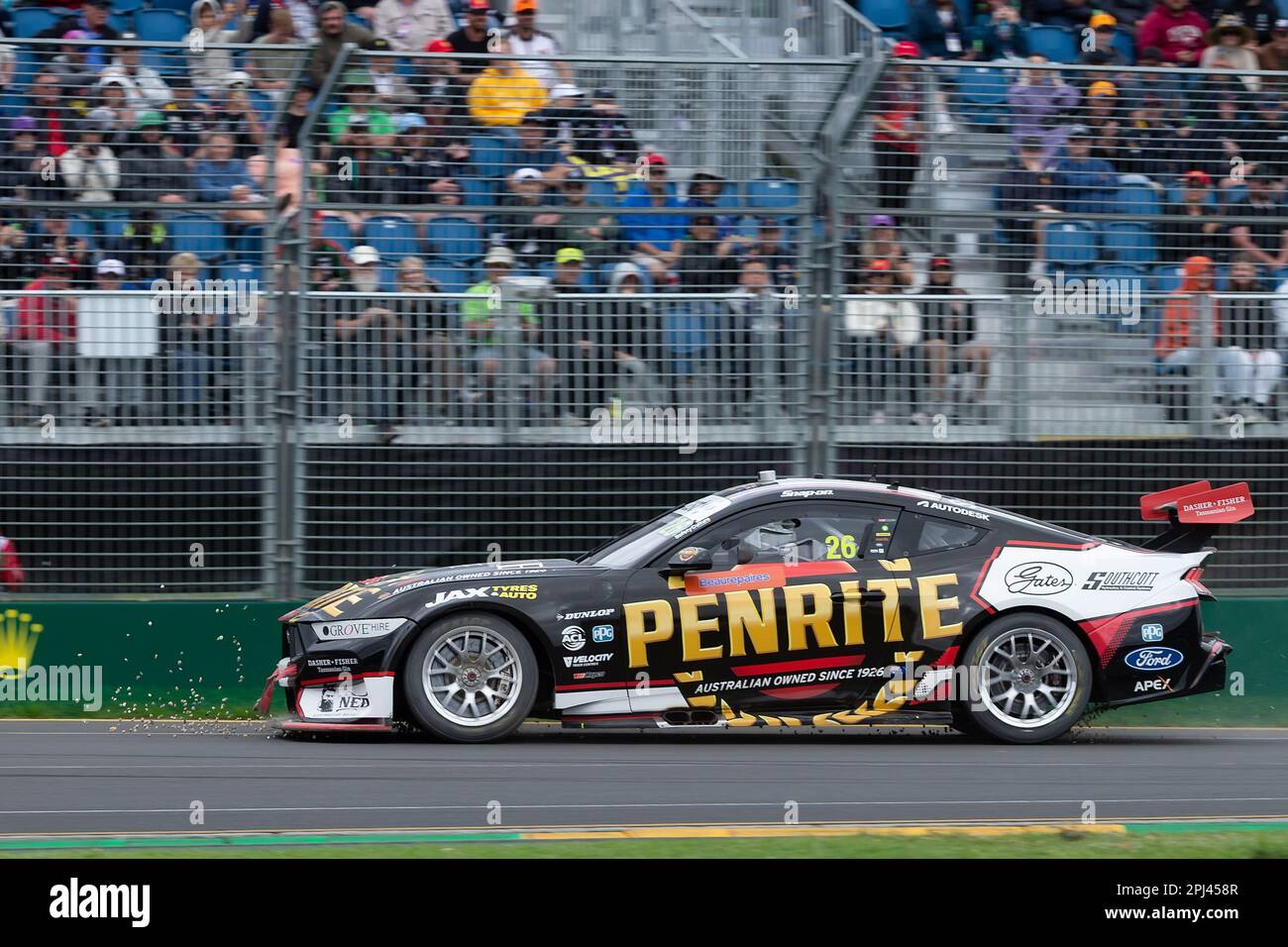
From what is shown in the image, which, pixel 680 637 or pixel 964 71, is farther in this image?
pixel 964 71

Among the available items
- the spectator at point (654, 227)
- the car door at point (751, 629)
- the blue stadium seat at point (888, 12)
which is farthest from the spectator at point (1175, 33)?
the car door at point (751, 629)

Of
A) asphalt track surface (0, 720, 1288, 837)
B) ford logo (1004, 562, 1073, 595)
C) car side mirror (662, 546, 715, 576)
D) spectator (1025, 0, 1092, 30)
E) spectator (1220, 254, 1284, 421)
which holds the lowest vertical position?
asphalt track surface (0, 720, 1288, 837)

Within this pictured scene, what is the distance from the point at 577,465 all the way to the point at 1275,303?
4.71 metres

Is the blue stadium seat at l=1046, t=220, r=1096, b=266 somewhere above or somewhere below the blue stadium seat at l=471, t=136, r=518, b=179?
below

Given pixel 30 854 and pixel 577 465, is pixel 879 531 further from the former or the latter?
pixel 30 854

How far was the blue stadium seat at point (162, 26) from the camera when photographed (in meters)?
15.0

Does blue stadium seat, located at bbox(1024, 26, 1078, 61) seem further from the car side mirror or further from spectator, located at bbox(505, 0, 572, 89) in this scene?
the car side mirror

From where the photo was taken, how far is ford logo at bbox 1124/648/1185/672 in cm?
938

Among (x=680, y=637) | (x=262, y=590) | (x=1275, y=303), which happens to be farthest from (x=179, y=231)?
(x=1275, y=303)

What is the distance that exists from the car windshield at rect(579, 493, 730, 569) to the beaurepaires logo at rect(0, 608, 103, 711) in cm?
324

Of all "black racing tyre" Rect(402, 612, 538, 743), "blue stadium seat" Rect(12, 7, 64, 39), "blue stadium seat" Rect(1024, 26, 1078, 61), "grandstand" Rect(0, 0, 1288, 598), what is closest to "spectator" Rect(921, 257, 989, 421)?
"grandstand" Rect(0, 0, 1288, 598)

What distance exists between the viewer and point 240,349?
10719mm

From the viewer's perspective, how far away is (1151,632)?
9406mm

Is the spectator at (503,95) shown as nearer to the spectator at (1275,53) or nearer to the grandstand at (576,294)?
the grandstand at (576,294)
